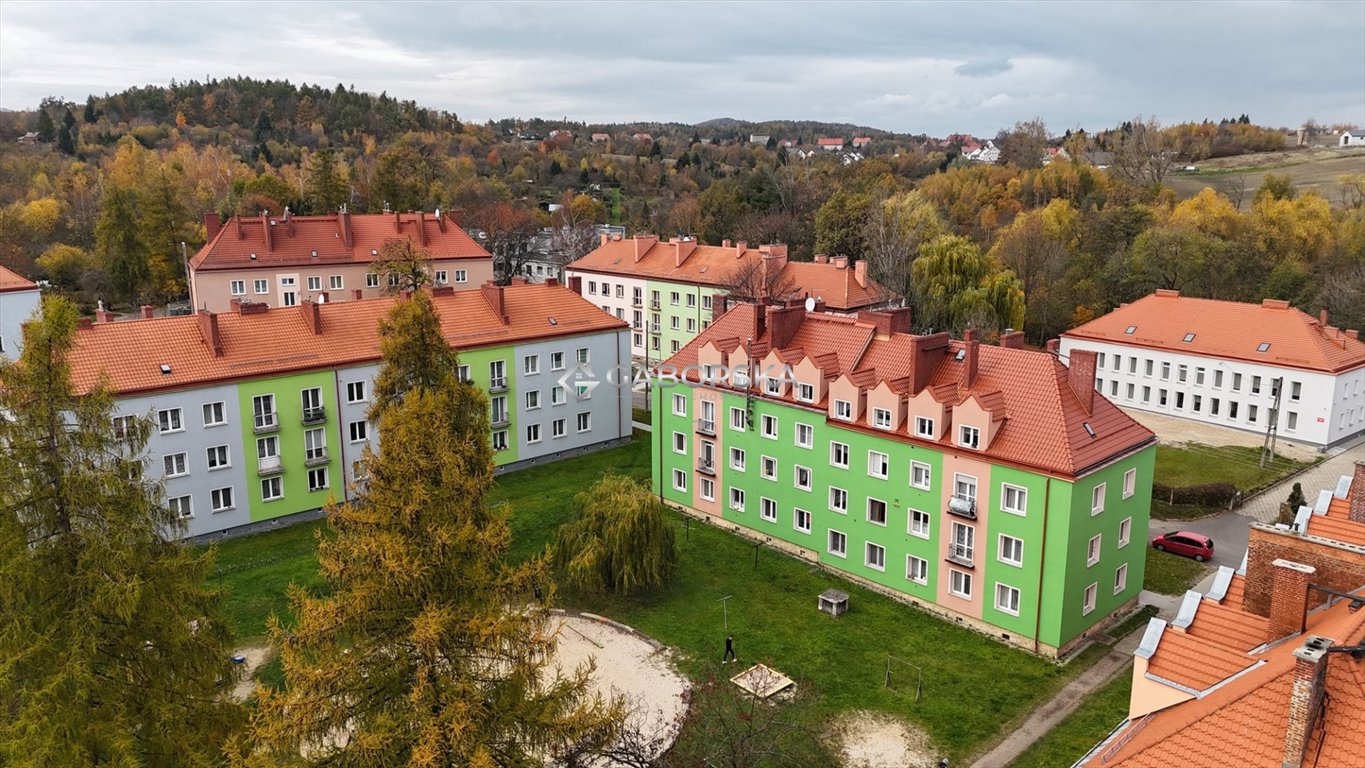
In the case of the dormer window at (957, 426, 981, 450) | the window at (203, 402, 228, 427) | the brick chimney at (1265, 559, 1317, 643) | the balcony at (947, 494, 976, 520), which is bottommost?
the balcony at (947, 494, 976, 520)

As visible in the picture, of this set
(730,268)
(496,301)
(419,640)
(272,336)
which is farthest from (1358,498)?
(730,268)

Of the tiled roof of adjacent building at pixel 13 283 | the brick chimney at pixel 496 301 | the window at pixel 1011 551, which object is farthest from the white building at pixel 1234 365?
the tiled roof of adjacent building at pixel 13 283

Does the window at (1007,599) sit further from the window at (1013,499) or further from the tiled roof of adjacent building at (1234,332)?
the tiled roof of adjacent building at (1234,332)

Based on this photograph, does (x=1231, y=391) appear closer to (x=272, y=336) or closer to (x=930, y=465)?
(x=930, y=465)

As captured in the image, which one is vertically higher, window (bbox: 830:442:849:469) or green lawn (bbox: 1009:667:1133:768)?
window (bbox: 830:442:849:469)

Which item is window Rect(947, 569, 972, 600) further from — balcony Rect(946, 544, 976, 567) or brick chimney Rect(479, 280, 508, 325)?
brick chimney Rect(479, 280, 508, 325)

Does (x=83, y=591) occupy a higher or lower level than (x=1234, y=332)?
higher

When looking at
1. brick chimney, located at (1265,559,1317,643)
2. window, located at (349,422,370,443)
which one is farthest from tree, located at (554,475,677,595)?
brick chimney, located at (1265,559,1317,643)
